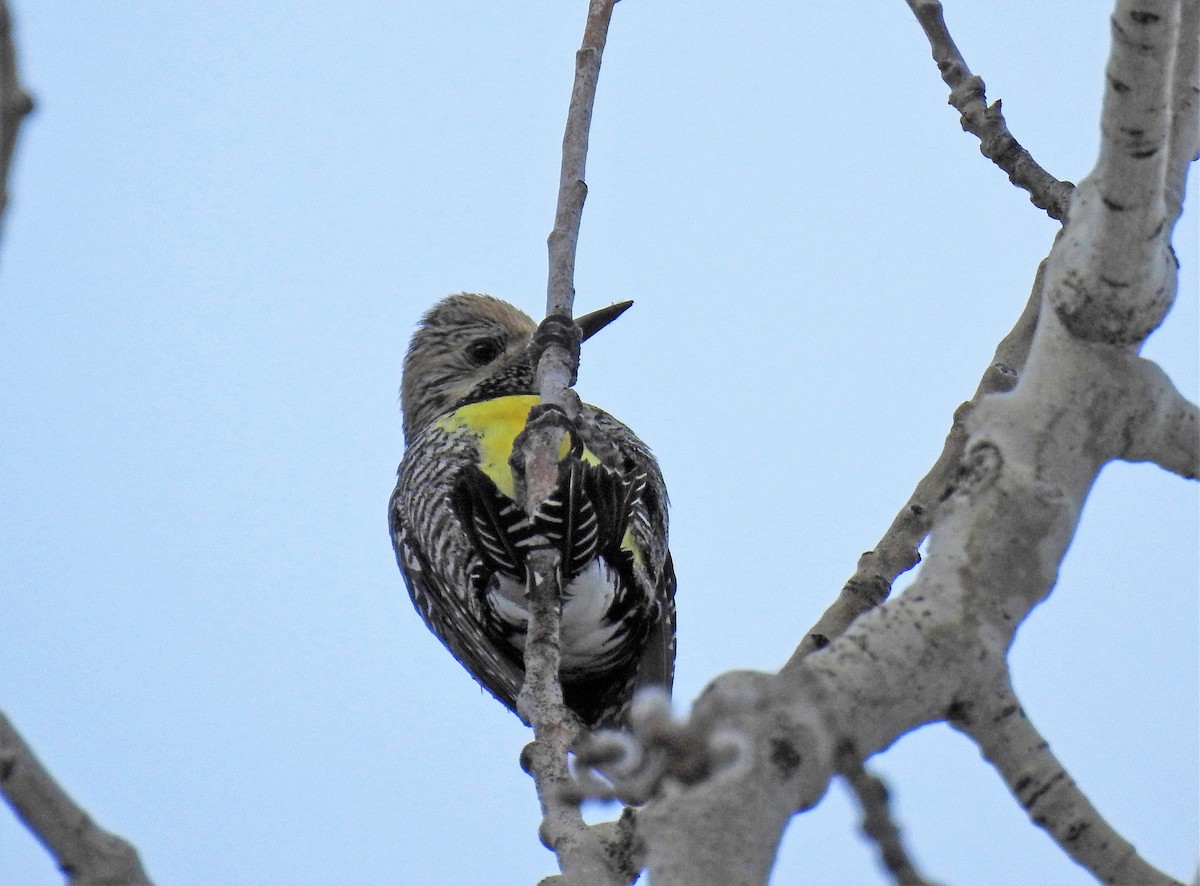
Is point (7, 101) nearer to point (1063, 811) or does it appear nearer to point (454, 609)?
point (1063, 811)

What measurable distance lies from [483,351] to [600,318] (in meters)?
0.83

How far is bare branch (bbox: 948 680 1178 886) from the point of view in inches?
92.7

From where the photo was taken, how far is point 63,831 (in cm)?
202

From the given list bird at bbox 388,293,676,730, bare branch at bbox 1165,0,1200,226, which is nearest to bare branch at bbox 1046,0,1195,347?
bare branch at bbox 1165,0,1200,226

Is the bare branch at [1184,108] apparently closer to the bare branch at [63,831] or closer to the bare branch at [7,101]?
the bare branch at [7,101]

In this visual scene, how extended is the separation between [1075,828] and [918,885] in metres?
0.89

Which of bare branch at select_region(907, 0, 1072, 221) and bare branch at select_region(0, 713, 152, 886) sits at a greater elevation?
bare branch at select_region(907, 0, 1072, 221)

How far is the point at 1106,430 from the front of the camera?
2342 millimetres

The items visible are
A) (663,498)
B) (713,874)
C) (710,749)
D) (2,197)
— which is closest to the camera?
(2,197)

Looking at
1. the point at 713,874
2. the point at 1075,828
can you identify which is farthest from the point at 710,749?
the point at 1075,828

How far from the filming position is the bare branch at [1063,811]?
2.36m

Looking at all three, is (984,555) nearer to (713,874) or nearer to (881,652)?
(881,652)

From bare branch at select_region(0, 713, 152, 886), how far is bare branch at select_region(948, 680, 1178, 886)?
1.35 metres

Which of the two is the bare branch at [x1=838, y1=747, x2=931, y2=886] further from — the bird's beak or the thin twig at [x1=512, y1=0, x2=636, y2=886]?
the bird's beak
